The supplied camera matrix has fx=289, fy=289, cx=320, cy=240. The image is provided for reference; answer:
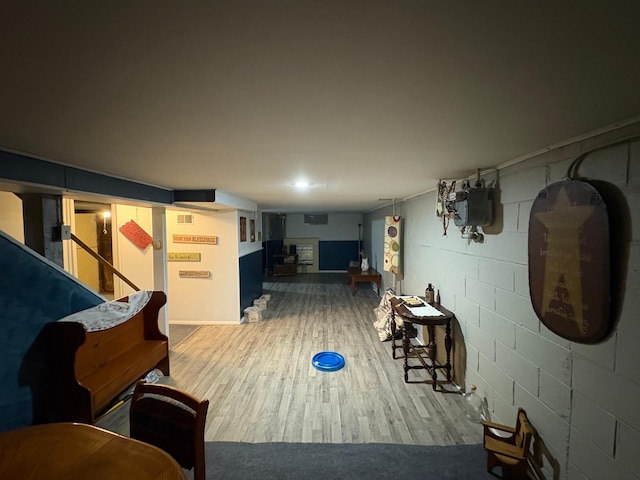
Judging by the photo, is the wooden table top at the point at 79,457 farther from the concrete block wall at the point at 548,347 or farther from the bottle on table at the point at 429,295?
the bottle on table at the point at 429,295

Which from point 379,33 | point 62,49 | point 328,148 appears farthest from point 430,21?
point 328,148

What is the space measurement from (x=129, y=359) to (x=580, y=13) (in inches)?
129

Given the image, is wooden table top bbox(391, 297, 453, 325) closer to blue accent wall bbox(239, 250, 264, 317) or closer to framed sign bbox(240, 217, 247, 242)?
blue accent wall bbox(239, 250, 264, 317)

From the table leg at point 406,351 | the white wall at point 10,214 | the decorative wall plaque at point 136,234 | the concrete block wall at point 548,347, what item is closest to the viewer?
the concrete block wall at point 548,347

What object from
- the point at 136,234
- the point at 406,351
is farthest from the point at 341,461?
the point at 136,234

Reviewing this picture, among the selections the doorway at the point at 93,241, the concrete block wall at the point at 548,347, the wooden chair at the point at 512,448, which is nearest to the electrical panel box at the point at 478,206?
the concrete block wall at the point at 548,347

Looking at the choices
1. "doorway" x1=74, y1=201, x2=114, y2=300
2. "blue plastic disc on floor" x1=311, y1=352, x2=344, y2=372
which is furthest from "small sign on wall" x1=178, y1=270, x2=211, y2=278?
"blue plastic disc on floor" x1=311, y1=352, x2=344, y2=372

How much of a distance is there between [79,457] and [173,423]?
0.34 metres

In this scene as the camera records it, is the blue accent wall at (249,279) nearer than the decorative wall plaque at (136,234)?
No

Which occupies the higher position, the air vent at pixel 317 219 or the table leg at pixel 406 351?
the air vent at pixel 317 219

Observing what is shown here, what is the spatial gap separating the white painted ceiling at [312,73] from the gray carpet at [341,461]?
2039 millimetres

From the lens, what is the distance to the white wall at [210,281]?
4.91 meters

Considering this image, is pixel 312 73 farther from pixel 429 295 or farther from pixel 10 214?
pixel 10 214

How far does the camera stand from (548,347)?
5.62ft
